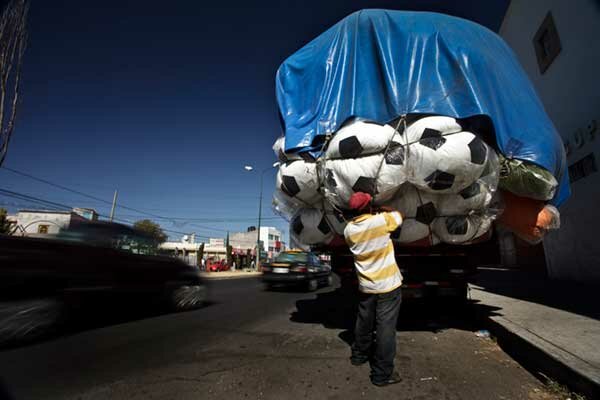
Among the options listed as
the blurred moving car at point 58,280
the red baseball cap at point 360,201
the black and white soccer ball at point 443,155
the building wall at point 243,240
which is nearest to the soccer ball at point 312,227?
the red baseball cap at point 360,201

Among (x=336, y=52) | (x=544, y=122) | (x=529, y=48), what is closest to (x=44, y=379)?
(x=336, y=52)

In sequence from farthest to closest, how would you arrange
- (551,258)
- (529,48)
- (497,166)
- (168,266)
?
(529,48) → (551,258) → (168,266) → (497,166)

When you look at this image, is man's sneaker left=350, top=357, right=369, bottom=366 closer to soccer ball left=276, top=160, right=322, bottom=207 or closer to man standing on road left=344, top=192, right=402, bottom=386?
man standing on road left=344, top=192, right=402, bottom=386

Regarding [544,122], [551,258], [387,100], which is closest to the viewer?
[387,100]

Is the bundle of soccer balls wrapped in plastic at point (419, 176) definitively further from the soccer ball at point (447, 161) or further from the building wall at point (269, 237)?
the building wall at point (269, 237)

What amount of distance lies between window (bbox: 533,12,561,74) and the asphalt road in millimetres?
9186

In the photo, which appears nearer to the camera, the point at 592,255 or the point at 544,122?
the point at 544,122

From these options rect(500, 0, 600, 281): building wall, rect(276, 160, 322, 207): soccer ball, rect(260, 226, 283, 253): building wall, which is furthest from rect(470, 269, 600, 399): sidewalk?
rect(260, 226, 283, 253): building wall

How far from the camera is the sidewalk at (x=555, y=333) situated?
2017 mm

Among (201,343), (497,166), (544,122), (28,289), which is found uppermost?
(544,122)

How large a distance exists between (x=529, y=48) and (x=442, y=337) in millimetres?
11259

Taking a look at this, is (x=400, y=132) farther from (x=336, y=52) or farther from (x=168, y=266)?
(x=168, y=266)

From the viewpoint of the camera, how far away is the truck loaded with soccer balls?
2604 millimetres

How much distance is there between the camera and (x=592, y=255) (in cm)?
678
